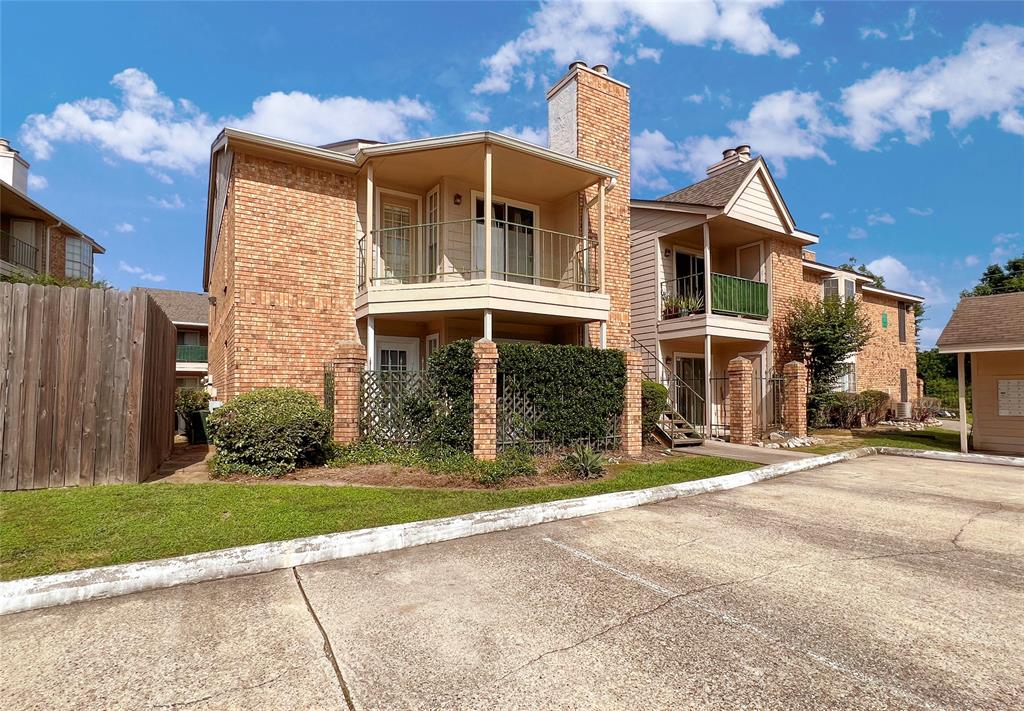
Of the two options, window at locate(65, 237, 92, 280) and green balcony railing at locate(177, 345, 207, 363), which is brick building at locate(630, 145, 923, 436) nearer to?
window at locate(65, 237, 92, 280)

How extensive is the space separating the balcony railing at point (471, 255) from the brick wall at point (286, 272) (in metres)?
0.79

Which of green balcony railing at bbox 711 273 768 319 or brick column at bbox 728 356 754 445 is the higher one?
green balcony railing at bbox 711 273 768 319

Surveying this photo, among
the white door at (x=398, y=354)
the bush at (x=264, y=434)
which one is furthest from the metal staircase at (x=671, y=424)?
the bush at (x=264, y=434)

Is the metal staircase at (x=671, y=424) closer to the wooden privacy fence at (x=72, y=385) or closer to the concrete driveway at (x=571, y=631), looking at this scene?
the concrete driveway at (x=571, y=631)

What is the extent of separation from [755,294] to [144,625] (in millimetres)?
16867

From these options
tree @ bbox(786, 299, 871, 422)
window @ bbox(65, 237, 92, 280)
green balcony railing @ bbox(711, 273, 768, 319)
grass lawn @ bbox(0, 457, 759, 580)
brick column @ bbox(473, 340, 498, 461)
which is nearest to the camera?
grass lawn @ bbox(0, 457, 759, 580)

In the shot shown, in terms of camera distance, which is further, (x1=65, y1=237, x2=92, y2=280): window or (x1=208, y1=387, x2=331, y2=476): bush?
(x1=65, y1=237, x2=92, y2=280): window

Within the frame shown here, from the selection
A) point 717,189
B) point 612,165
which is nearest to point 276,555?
point 612,165

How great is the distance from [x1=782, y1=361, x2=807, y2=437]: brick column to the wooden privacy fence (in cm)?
1512

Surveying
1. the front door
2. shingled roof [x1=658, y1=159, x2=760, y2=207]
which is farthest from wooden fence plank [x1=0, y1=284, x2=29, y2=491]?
shingled roof [x1=658, y1=159, x2=760, y2=207]

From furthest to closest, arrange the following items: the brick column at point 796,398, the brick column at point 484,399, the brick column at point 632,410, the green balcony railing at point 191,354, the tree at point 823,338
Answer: the green balcony railing at point 191,354, the tree at point 823,338, the brick column at point 796,398, the brick column at point 632,410, the brick column at point 484,399

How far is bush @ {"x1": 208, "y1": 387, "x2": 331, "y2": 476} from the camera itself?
26.8 ft

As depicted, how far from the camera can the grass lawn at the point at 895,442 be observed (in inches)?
518

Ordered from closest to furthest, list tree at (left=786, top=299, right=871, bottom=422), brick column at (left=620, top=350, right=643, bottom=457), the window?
1. brick column at (left=620, top=350, right=643, bottom=457)
2. tree at (left=786, top=299, right=871, bottom=422)
3. the window
